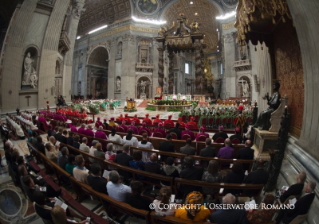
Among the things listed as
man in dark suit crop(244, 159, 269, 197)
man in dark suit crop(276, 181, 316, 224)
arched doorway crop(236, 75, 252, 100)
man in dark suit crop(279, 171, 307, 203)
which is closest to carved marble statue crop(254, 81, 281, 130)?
man in dark suit crop(244, 159, 269, 197)

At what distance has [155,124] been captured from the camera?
8.23m

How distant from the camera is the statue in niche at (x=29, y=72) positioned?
12.6m

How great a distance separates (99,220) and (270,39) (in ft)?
22.8

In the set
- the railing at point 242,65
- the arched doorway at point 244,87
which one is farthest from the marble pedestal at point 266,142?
the railing at point 242,65

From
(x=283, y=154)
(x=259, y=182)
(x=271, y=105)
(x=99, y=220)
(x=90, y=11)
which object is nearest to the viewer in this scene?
(x=99, y=220)

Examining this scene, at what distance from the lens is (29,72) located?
42.5ft

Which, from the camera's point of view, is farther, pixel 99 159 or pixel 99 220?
pixel 99 159

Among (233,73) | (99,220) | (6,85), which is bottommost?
(99,220)

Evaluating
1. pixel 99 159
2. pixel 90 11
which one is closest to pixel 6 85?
pixel 99 159

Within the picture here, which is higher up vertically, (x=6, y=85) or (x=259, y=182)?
(x=6, y=85)

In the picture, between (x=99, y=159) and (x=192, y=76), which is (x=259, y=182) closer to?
(x=99, y=159)

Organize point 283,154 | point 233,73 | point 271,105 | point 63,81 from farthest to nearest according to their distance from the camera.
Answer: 1. point 233,73
2. point 63,81
3. point 271,105
4. point 283,154

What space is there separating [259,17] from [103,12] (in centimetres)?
3157

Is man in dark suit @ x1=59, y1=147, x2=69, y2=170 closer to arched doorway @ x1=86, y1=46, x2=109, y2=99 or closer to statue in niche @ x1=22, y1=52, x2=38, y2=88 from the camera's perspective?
statue in niche @ x1=22, y1=52, x2=38, y2=88
